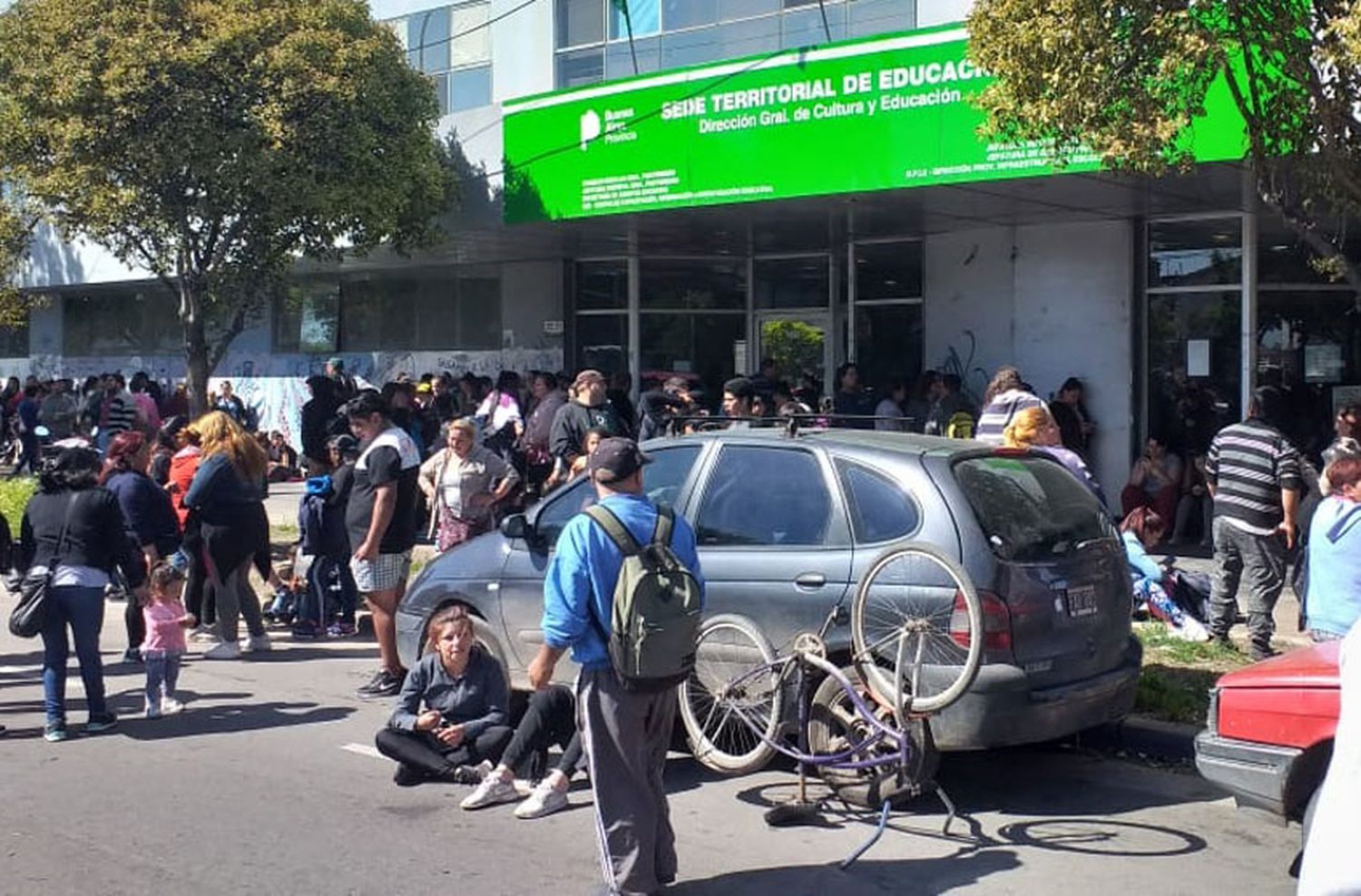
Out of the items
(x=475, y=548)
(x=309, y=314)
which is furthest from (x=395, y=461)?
(x=309, y=314)

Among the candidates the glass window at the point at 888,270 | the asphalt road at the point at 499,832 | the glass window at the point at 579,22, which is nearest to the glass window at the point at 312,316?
the glass window at the point at 579,22

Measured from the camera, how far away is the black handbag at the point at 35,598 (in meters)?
7.86

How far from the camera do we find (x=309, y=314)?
24.9 m

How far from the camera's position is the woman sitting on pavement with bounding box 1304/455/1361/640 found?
22.7 feet

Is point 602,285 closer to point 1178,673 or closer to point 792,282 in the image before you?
point 792,282

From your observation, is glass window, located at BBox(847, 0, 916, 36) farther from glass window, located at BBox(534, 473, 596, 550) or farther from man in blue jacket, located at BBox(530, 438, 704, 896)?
man in blue jacket, located at BBox(530, 438, 704, 896)

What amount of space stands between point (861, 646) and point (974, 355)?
10740 millimetres

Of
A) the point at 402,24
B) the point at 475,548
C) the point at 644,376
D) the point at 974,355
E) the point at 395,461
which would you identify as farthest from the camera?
the point at 402,24

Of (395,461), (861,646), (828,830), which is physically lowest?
(828,830)

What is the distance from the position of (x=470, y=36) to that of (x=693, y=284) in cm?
477

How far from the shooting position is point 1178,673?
8859 millimetres

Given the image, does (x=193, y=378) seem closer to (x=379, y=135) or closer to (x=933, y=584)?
(x=379, y=135)

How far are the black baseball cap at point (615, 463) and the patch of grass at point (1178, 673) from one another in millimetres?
3485

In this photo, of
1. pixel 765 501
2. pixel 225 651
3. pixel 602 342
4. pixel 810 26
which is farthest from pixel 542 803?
pixel 602 342
